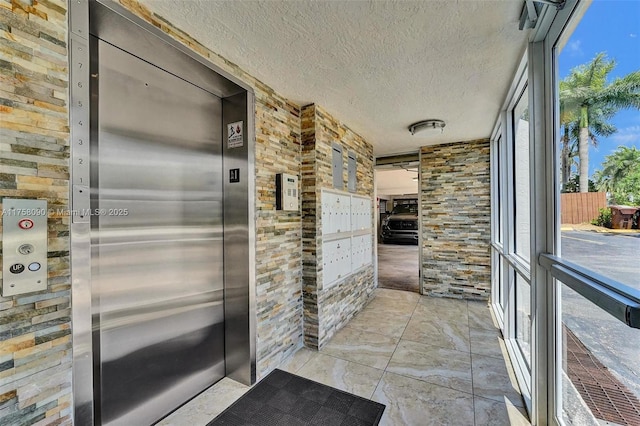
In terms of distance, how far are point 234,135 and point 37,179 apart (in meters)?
1.26

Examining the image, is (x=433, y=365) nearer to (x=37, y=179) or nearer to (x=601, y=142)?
(x=601, y=142)

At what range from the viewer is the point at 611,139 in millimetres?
1053

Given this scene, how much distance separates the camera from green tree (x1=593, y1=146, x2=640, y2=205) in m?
0.91

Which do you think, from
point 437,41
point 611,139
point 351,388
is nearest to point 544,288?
point 611,139

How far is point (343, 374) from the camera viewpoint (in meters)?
2.27

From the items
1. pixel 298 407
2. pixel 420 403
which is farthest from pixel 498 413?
pixel 298 407

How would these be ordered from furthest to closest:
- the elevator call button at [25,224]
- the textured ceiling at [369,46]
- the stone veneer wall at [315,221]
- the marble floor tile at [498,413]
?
the stone veneer wall at [315,221]
the marble floor tile at [498,413]
the textured ceiling at [369,46]
the elevator call button at [25,224]

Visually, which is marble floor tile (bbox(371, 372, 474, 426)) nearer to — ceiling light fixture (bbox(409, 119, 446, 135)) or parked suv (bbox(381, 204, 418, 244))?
ceiling light fixture (bbox(409, 119, 446, 135))

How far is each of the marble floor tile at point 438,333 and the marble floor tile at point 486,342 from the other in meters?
0.07

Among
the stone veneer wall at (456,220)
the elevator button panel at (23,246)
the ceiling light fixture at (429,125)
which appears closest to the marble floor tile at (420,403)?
the elevator button panel at (23,246)

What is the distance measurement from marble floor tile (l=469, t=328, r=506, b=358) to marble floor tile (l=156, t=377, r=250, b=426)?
225cm

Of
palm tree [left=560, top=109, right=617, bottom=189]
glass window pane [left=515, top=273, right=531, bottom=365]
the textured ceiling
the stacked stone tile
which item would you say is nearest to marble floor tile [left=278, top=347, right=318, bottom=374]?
the stacked stone tile

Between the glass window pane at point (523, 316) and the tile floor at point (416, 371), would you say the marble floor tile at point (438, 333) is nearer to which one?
the tile floor at point (416, 371)

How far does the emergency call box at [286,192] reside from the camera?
2.39 meters
